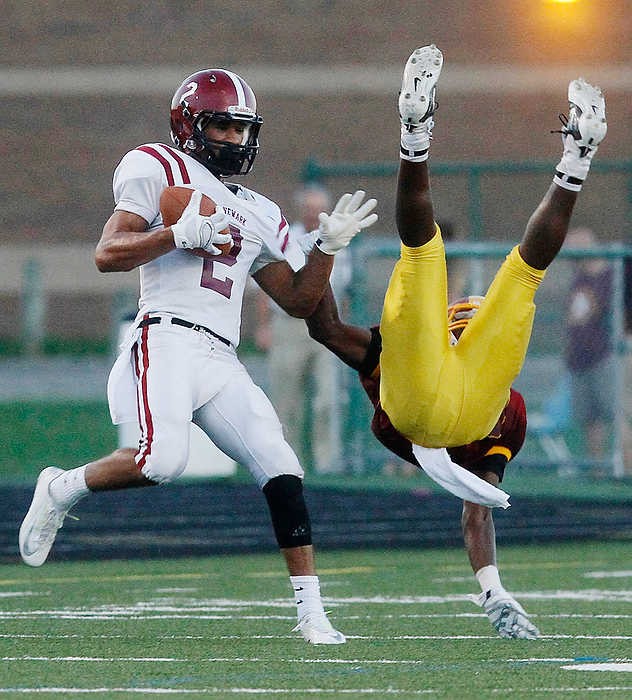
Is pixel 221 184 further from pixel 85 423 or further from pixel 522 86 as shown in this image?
pixel 522 86

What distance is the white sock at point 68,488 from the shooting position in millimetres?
5270

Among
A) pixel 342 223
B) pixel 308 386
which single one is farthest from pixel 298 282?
pixel 308 386

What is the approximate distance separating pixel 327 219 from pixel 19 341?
17153 millimetres

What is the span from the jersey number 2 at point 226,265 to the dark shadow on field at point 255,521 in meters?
2.85

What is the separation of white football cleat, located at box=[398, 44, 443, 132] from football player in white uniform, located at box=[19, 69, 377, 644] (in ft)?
1.10

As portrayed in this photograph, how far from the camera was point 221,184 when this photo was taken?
17.8 ft

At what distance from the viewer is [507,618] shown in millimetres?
5137

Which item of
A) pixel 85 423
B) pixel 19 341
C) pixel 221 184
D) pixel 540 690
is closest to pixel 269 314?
pixel 85 423

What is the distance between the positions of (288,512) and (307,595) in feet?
0.79

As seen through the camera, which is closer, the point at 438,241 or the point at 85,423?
the point at 438,241

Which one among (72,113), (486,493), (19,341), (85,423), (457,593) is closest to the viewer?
(486,493)

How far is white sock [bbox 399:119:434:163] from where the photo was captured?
16.9 feet

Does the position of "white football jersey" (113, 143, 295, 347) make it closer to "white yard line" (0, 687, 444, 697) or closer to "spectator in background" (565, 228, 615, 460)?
"white yard line" (0, 687, 444, 697)

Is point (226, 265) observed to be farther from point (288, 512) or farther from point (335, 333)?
point (288, 512)
